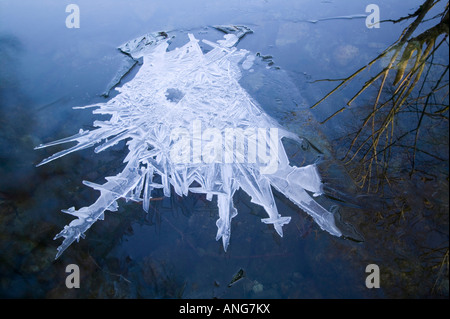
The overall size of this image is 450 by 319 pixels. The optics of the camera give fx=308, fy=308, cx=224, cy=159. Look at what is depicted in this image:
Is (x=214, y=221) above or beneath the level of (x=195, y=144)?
beneath

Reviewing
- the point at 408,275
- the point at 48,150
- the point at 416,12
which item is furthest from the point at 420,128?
the point at 48,150

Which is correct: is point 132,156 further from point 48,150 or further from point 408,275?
point 408,275

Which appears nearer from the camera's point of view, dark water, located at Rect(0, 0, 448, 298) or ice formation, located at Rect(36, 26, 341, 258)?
dark water, located at Rect(0, 0, 448, 298)

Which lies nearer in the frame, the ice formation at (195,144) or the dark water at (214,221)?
the dark water at (214,221)

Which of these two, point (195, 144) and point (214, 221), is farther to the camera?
point (195, 144)
